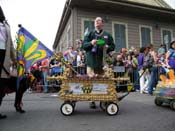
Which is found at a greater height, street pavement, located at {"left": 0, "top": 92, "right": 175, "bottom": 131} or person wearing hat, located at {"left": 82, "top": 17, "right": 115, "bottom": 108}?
person wearing hat, located at {"left": 82, "top": 17, "right": 115, "bottom": 108}

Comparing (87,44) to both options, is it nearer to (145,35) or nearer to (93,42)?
(93,42)

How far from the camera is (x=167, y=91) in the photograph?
23.5 feet

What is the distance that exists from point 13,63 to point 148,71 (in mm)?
7239

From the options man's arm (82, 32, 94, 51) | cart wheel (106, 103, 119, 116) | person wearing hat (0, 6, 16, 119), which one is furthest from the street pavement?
man's arm (82, 32, 94, 51)

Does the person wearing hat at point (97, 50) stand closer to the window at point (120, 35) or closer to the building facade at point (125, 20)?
the building facade at point (125, 20)

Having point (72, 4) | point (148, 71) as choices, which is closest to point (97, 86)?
point (148, 71)

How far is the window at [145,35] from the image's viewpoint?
61.0 ft

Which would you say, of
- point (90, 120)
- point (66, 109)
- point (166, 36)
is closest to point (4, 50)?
point (66, 109)

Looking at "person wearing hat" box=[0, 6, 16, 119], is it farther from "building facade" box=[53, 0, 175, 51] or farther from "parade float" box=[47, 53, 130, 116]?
"building facade" box=[53, 0, 175, 51]

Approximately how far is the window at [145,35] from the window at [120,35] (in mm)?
1166

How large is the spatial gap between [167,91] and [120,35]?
10867 mm

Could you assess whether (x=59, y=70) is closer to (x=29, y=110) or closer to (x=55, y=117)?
(x=29, y=110)

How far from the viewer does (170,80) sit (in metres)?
7.31

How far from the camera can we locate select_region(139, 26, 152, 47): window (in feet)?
61.0
